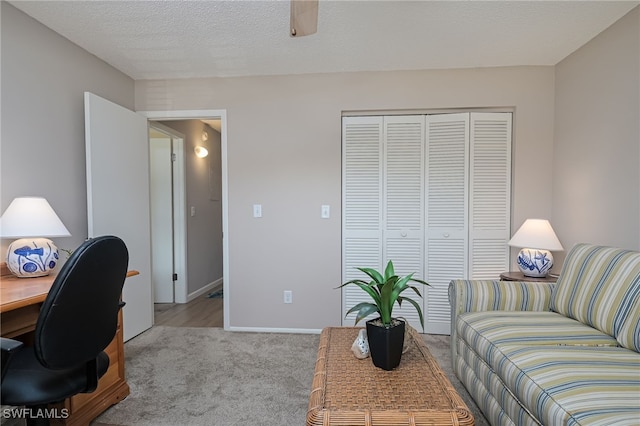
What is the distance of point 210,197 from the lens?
4.68 m

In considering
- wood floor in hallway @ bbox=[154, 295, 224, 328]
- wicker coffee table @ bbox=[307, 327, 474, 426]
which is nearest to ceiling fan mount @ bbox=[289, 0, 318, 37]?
wicker coffee table @ bbox=[307, 327, 474, 426]

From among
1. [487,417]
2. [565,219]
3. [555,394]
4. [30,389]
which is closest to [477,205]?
[565,219]

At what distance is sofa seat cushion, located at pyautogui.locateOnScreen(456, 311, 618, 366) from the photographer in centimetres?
153

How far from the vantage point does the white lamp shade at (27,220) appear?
178cm

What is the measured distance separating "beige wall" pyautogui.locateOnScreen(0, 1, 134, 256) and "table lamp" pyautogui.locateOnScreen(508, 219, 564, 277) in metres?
3.35

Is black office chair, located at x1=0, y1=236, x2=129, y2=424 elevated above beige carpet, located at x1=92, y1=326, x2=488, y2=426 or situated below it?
above

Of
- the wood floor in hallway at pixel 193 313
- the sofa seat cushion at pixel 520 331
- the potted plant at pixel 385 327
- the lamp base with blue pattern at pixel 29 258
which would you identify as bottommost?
the wood floor in hallway at pixel 193 313

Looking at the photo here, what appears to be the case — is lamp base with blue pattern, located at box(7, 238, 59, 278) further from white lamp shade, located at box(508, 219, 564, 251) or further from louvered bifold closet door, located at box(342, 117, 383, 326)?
white lamp shade, located at box(508, 219, 564, 251)

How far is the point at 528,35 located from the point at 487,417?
2437mm

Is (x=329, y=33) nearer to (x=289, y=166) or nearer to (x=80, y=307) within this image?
(x=289, y=166)

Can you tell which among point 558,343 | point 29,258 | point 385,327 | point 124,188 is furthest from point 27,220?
point 558,343

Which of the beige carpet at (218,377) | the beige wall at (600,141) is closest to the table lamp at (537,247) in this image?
the beige wall at (600,141)

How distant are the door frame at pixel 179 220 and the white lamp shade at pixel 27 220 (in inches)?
78.5

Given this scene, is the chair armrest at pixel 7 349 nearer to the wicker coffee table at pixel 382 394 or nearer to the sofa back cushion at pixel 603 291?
the wicker coffee table at pixel 382 394
